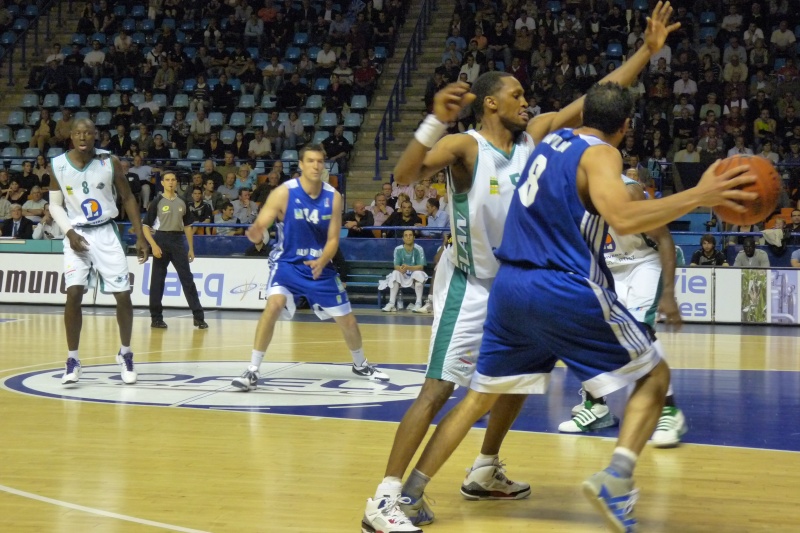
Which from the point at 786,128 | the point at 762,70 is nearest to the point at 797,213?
the point at 786,128

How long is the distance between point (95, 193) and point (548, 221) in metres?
4.89

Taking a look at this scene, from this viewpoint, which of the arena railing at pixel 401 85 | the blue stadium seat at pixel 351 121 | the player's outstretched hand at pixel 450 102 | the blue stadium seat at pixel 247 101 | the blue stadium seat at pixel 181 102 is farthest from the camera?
the blue stadium seat at pixel 181 102

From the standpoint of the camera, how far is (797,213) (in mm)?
15180

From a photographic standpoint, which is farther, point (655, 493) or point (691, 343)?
point (691, 343)

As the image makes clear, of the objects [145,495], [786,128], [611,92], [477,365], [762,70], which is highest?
[762,70]

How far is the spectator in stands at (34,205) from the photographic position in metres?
18.6

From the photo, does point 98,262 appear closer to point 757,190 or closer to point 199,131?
point 757,190

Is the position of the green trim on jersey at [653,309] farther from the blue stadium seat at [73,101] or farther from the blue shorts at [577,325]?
the blue stadium seat at [73,101]

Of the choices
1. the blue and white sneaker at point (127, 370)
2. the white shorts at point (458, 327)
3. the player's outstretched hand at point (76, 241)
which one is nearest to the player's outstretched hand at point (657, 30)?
the white shorts at point (458, 327)

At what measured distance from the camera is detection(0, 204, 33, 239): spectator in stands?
57.8 feet

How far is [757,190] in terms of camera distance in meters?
3.68

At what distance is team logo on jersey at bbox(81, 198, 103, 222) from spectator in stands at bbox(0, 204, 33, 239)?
10550 mm

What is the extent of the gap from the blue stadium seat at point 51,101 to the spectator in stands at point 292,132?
5.98 meters

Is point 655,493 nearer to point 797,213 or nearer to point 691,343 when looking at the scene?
point 691,343
